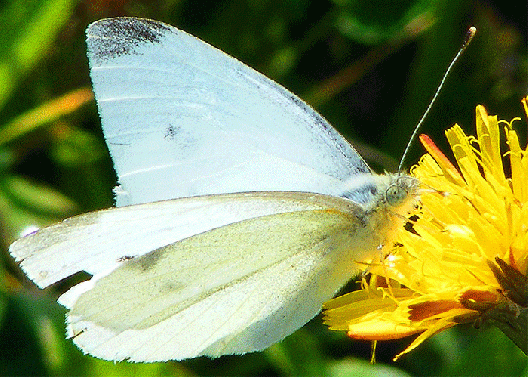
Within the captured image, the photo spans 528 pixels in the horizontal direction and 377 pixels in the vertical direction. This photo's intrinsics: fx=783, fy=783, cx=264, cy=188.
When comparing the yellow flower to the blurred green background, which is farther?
the blurred green background

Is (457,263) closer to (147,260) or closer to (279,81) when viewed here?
(147,260)

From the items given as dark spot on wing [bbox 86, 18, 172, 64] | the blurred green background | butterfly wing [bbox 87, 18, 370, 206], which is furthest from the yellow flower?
the blurred green background

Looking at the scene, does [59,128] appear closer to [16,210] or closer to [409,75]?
[16,210]

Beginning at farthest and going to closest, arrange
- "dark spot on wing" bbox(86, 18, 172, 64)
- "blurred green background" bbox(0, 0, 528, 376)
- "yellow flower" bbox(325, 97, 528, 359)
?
"blurred green background" bbox(0, 0, 528, 376)
"dark spot on wing" bbox(86, 18, 172, 64)
"yellow flower" bbox(325, 97, 528, 359)

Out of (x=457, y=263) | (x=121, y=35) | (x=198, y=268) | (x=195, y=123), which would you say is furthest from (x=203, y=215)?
(x=457, y=263)

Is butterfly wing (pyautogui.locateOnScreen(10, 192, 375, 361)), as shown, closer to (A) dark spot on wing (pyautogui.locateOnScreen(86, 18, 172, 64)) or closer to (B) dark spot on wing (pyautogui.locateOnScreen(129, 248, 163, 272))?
(B) dark spot on wing (pyautogui.locateOnScreen(129, 248, 163, 272))

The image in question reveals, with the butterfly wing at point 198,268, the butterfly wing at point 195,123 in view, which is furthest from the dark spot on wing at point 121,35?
the butterfly wing at point 198,268

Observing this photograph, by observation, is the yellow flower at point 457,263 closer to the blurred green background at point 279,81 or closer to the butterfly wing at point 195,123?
the butterfly wing at point 195,123

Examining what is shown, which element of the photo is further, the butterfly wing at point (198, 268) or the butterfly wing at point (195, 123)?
the butterfly wing at point (195, 123)
